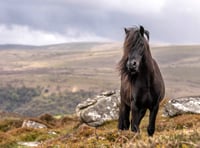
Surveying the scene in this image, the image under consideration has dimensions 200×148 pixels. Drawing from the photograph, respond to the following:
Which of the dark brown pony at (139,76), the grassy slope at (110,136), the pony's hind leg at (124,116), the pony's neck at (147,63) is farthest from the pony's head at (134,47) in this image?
the pony's hind leg at (124,116)

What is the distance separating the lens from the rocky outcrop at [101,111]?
3089 centimetres

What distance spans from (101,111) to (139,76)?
17580 millimetres

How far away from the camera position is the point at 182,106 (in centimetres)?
2969

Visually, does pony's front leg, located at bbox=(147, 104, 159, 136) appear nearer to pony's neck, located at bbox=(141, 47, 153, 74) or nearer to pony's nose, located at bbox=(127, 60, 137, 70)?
pony's neck, located at bbox=(141, 47, 153, 74)

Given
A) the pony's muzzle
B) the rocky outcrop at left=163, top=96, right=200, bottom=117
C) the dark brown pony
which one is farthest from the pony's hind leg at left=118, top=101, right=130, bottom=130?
the rocky outcrop at left=163, top=96, right=200, bottom=117

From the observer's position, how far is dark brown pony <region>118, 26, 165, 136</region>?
13.3m

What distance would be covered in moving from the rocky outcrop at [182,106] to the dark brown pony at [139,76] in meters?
15.0

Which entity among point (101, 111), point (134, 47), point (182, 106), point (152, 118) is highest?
point (134, 47)

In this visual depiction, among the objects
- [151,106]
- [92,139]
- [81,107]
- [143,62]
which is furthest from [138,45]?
[81,107]

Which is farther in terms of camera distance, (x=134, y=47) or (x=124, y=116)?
(x=124, y=116)

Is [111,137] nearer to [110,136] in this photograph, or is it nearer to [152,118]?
[110,136]

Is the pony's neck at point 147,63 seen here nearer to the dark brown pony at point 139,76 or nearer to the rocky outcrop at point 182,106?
the dark brown pony at point 139,76

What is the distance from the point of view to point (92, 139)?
11.1 meters

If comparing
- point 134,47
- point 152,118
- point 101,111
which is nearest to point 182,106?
point 101,111
